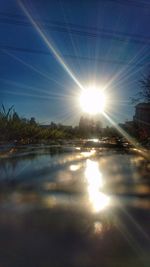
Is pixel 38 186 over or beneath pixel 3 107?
beneath

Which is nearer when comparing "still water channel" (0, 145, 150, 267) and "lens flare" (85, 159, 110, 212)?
"still water channel" (0, 145, 150, 267)

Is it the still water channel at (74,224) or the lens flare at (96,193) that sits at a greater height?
the still water channel at (74,224)

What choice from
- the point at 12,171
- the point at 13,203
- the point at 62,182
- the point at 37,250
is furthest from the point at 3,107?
the point at 37,250

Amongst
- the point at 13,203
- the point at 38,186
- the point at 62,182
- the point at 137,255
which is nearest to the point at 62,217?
the point at 13,203

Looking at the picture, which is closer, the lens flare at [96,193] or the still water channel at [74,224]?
the still water channel at [74,224]

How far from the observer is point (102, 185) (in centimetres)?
948

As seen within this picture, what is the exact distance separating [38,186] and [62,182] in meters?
0.97

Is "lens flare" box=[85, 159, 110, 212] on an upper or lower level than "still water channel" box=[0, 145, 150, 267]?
lower

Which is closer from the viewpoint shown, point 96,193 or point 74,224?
point 74,224

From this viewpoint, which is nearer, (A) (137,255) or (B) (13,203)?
(A) (137,255)

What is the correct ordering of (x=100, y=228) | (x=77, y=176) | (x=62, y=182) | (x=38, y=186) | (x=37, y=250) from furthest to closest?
(x=77, y=176)
(x=62, y=182)
(x=38, y=186)
(x=100, y=228)
(x=37, y=250)

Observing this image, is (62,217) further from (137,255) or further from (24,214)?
(137,255)

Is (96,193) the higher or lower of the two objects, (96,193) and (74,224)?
the lower

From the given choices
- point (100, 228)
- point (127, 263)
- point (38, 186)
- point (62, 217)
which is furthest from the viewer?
point (38, 186)
